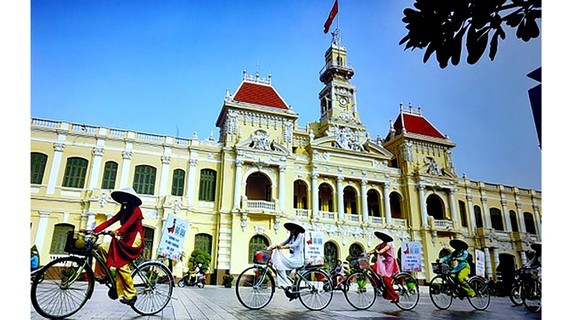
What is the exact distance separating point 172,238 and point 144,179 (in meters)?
9.46

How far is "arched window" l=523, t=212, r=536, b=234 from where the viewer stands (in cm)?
1828

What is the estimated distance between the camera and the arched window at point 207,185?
14.4m

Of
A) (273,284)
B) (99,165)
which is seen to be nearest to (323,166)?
(99,165)

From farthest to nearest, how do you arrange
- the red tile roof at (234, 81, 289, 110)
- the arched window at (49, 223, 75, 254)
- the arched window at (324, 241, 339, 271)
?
the red tile roof at (234, 81, 289, 110) < the arched window at (324, 241, 339, 271) < the arched window at (49, 223, 75, 254)

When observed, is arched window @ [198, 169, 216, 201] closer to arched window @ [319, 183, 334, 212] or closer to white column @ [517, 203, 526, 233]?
arched window @ [319, 183, 334, 212]

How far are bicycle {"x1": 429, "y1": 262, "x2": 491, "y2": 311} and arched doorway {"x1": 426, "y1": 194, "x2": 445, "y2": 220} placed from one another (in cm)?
1266

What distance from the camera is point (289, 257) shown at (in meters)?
4.65

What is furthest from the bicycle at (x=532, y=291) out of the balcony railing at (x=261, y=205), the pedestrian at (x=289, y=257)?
the balcony railing at (x=261, y=205)

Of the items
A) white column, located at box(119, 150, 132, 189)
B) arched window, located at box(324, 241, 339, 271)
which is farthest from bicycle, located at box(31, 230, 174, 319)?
arched window, located at box(324, 241, 339, 271)

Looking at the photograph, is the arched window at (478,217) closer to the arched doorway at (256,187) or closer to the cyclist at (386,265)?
the arched doorway at (256,187)

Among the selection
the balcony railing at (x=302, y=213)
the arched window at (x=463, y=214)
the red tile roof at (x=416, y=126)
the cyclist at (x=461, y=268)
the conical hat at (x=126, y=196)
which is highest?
the red tile roof at (x=416, y=126)

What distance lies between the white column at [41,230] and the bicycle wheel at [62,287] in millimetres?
10612
